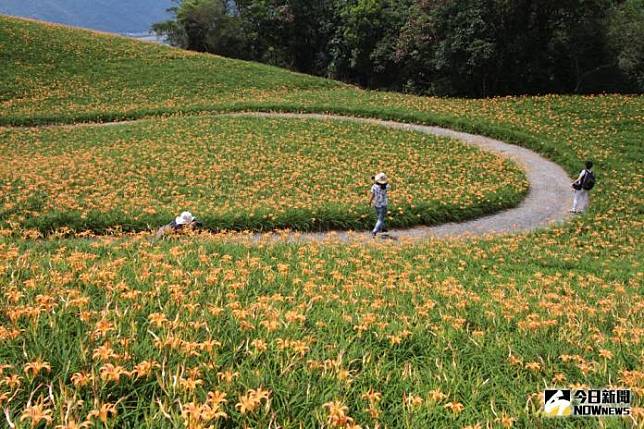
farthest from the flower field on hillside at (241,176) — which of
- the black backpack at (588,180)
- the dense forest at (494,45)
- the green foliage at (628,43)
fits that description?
the green foliage at (628,43)

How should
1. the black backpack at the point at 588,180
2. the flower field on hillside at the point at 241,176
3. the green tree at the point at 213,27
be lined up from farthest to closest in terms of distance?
the green tree at the point at 213,27 → the black backpack at the point at 588,180 → the flower field on hillside at the point at 241,176

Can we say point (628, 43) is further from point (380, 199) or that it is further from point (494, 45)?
point (380, 199)

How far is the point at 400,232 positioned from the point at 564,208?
21.8ft

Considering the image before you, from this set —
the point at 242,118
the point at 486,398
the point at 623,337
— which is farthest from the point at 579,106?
the point at 486,398

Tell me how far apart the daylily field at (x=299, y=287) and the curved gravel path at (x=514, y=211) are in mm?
538

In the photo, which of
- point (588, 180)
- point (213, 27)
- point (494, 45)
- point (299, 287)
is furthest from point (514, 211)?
point (213, 27)

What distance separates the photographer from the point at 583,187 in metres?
15.0

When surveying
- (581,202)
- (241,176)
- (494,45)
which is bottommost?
(241,176)

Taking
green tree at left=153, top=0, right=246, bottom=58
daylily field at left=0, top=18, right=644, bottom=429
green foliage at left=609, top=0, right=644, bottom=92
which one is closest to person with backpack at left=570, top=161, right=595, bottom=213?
daylily field at left=0, top=18, right=644, bottom=429

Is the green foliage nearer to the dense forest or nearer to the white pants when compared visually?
the dense forest

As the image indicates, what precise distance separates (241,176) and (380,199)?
672 centimetres

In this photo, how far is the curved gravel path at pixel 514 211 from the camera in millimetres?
12778

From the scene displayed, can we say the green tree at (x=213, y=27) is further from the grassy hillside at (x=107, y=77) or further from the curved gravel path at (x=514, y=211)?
the curved gravel path at (x=514, y=211)

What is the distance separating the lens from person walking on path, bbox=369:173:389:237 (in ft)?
41.0
